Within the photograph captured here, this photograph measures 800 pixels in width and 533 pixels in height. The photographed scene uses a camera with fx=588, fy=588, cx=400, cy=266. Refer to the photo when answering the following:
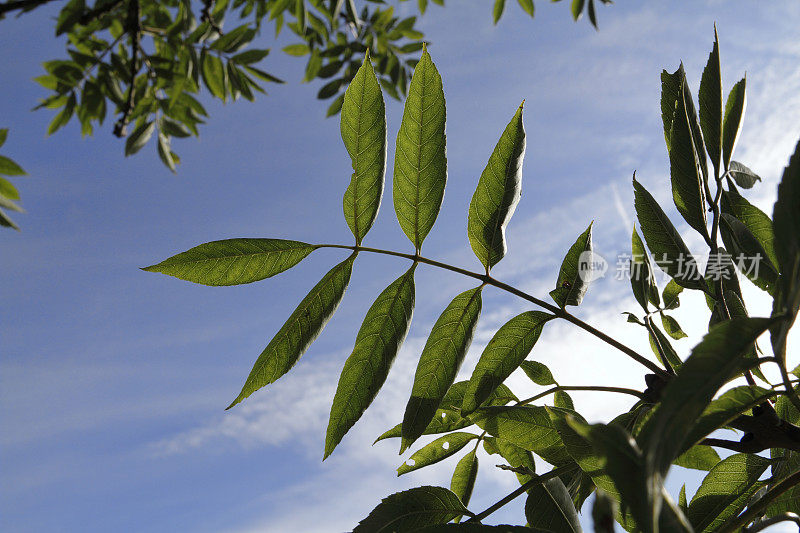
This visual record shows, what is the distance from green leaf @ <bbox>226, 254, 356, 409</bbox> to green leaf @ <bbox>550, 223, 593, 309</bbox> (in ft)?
1.03

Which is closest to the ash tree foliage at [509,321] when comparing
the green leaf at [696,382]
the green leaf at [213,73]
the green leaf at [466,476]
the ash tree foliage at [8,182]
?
the green leaf at [466,476]

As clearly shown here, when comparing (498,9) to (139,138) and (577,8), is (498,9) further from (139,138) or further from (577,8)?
(139,138)

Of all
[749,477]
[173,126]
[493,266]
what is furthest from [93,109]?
[749,477]

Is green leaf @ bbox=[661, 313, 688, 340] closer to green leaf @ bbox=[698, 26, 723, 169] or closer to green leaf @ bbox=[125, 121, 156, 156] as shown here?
green leaf @ bbox=[698, 26, 723, 169]

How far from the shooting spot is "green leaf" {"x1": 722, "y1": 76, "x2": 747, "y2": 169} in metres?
0.98

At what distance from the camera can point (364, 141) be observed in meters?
0.81

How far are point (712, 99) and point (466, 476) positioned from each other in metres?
0.74

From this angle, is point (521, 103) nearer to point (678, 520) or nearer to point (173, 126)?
point (678, 520)

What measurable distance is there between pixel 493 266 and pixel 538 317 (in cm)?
10

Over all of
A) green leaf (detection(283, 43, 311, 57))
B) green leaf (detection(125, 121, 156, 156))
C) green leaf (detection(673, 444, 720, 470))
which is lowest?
green leaf (detection(673, 444, 720, 470))

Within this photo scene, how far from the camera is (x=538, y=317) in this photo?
0.81 meters

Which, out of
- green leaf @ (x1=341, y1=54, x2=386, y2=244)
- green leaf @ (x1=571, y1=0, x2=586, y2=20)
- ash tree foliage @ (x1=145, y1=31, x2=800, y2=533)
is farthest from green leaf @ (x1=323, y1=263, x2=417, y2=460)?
green leaf @ (x1=571, y1=0, x2=586, y2=20)

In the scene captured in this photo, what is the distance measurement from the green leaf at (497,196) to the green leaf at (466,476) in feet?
1.29

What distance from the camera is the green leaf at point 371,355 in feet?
2.41
